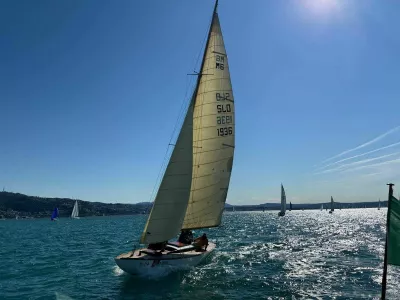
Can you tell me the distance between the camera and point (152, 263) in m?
23.2

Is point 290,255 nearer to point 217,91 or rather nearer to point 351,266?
point 351,266

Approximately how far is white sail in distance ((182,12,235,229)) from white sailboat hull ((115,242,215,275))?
10.6 feet

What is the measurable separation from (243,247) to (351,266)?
51.8ft

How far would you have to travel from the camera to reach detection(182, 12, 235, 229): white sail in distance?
26.5 m

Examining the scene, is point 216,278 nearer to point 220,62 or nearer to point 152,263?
point 152,263

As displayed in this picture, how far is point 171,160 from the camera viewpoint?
→ 24406 mm

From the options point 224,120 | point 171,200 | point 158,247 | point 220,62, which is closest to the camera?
point 171,200

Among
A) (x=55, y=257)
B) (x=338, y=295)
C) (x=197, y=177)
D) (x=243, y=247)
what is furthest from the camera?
(x=243, y=247)

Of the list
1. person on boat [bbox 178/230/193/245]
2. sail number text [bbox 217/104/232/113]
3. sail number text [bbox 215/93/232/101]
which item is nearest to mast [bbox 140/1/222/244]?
sail number text [bbox 217/104/232/113]

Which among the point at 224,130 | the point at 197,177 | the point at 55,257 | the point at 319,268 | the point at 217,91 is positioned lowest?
the point at 55,257

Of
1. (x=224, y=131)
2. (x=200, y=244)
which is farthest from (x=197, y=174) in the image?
(x=200, y=244)

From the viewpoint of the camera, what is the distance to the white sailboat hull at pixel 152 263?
23000mm

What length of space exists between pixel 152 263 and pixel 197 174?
25.2 ft

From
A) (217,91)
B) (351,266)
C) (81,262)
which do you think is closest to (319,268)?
(351,266)
